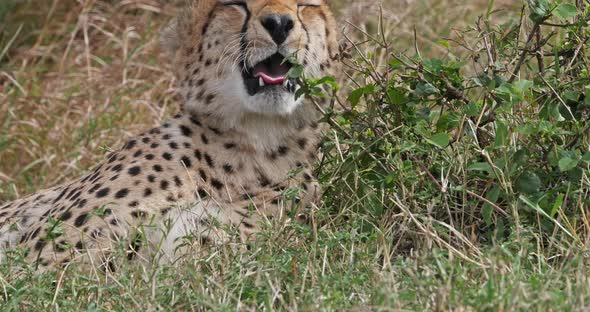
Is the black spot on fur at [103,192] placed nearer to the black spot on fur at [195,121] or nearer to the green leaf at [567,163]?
the black spot on fur at [195,121]

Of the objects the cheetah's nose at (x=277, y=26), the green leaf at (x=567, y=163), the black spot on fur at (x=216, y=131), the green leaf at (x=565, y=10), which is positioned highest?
the green leaf at (x=565, y=10)

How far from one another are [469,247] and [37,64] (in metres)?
3.50

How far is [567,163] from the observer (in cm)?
362

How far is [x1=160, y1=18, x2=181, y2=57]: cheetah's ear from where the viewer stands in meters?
4.63

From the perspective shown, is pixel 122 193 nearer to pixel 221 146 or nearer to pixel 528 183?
pixel 221 146

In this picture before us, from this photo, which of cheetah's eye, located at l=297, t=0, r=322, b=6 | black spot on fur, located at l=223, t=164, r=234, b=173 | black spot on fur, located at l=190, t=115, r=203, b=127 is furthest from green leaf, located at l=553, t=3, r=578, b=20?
black spot on fur, located at l=190, t=115, r=203, b=127

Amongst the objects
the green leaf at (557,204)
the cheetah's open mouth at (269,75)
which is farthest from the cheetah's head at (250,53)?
the green leaf at (557,204)

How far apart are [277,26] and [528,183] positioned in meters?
0.98

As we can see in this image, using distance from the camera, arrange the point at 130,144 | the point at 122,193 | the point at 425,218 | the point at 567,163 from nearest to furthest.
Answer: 1. the point at 425,218
2. the point at 567,163
3. the point at 122,193
4. the point at 130,144

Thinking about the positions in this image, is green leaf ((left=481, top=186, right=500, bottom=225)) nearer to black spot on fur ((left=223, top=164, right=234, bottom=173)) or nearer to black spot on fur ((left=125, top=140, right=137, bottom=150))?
black spot on fur ((left=223, top=164, right=234, bottom=173))

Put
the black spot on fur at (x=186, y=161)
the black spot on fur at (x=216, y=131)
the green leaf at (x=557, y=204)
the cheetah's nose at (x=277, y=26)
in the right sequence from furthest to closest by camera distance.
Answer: the black spot on fur at (x=216, y=131) → the black spot on fur at (x=186, y=161) → the cheetah's nose at (x=277, y=26) → the green leaf at (x=557, y=204)

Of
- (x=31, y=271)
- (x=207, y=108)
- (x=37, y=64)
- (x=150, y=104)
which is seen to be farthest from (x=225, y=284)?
(x=37, y=64)

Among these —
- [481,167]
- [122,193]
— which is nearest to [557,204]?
[481,167]

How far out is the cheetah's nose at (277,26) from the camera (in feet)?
13.5
